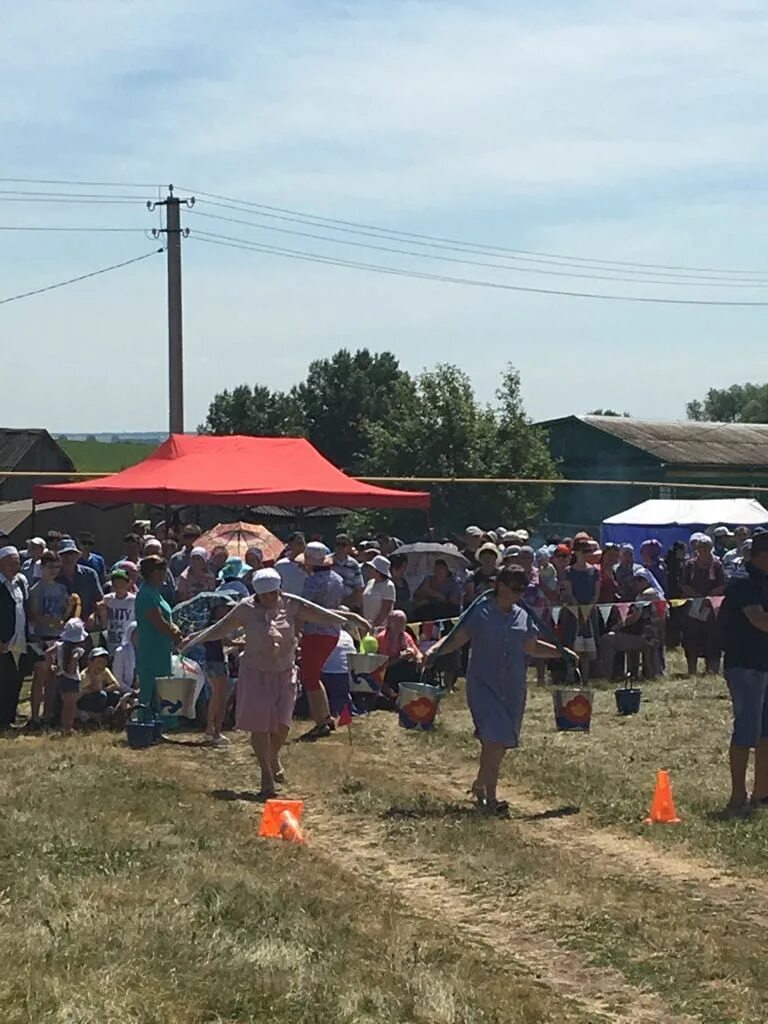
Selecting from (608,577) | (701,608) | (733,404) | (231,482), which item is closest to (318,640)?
(608,577)

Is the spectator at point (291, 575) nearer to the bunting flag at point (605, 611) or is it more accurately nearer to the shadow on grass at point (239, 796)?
the bunting flag at point (605, 611)

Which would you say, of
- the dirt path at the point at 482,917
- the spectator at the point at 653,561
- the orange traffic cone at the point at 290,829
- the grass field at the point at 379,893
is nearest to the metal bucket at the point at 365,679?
the grass field at the point at 379,893

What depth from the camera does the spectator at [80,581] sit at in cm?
1602

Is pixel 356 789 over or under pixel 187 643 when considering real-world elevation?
under

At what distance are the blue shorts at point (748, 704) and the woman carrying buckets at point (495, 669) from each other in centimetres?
145

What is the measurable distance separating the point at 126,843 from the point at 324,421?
67.8m

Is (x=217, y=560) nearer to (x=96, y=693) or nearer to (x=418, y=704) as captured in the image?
(x=96, y=693)

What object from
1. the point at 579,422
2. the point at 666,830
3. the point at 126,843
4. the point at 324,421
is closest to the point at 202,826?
the point at 126,843

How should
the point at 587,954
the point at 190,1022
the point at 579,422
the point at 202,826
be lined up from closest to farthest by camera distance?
the point at 190,1022
the point at 587,954
the point at 202,826
the point at 579,422

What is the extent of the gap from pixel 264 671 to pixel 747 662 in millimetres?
3470

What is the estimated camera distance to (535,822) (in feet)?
35.1

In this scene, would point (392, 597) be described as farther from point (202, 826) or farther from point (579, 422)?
point (579, 422)

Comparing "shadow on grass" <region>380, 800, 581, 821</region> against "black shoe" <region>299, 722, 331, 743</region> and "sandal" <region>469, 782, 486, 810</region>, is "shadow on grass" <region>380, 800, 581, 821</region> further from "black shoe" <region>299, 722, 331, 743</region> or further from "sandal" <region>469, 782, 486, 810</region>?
"black shoe" <region>299, 722, 331, 743</region>

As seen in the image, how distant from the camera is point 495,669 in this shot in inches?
433
